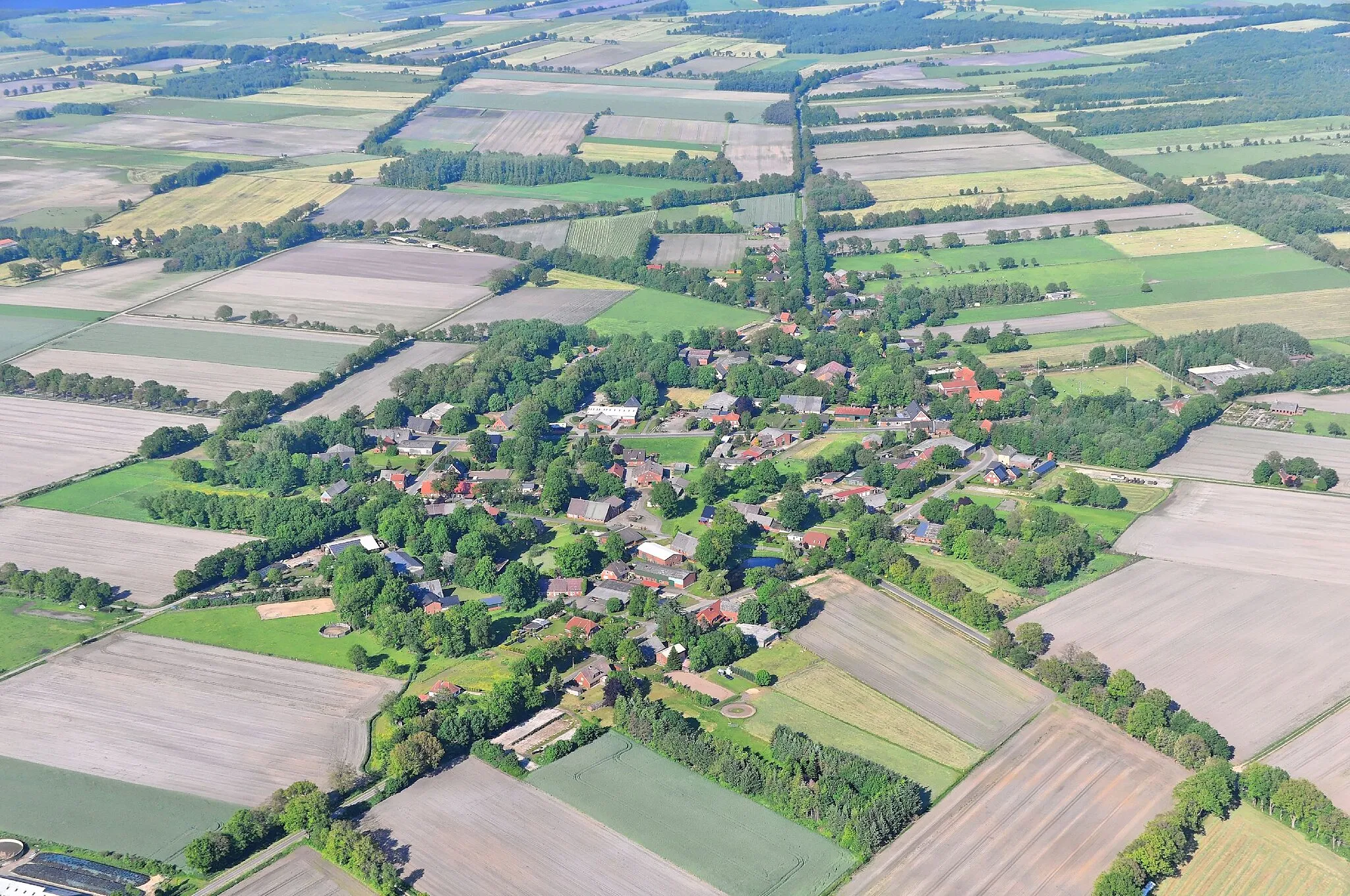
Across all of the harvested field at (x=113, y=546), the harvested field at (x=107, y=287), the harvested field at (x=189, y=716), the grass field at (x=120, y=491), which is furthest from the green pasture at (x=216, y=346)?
the harvested field at (x=189, y=716)

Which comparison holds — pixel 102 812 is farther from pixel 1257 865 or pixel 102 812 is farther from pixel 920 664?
pixel 1257 865

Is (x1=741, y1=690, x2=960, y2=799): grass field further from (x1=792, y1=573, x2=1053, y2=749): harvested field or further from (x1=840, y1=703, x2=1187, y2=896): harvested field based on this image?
(x1=792, y1=573, x2=1053, y2=749): harvested field

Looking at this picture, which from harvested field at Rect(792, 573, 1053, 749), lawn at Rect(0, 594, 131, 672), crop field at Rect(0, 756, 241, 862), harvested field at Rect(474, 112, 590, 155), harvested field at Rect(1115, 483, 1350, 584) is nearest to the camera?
crop field at Rect(0, 756, 241, 862)

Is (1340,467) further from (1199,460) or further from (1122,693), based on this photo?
(1122,693)

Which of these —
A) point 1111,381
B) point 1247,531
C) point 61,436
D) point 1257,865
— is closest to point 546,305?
point 61,436

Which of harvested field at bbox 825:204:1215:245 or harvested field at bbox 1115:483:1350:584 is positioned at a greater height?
harvested field at bbox 825:204:1215:245

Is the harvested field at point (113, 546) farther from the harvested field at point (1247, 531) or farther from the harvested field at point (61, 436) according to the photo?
the harvested field at point (1247, 531)

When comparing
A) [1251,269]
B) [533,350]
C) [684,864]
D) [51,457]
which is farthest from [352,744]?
[1251,269]

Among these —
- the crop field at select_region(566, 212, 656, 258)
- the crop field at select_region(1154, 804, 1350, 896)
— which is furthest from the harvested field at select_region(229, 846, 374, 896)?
the crop field at select_region(566, 212, 656, 258)

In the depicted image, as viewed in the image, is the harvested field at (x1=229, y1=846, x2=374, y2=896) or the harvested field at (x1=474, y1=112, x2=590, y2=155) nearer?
the harvested field at (x1=229, y1=846, x2=374, y2=896)
